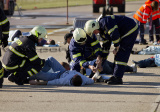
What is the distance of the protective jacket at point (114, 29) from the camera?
7.84m

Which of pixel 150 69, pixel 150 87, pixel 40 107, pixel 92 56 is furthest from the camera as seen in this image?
pixel 150 69

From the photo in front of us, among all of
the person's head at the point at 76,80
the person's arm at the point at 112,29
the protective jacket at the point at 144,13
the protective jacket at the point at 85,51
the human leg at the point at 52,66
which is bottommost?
the person's head at the point at 76,80

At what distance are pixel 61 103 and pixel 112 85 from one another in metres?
1.75

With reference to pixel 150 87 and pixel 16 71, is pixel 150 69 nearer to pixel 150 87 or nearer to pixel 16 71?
pixel 150 87

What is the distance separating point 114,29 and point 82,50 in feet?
3.51

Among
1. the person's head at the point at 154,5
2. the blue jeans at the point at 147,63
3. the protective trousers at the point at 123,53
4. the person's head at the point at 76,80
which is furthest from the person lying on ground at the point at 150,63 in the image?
the person's head at the point at 154,5

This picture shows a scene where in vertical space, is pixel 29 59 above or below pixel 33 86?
above

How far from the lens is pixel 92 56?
9.05 m

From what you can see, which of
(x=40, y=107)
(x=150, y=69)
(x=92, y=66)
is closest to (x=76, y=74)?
(x=92, y=66)

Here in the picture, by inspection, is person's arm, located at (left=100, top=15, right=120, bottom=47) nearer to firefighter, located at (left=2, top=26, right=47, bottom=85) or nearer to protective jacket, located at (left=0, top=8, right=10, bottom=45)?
firefighter, located at (left=2, top=26, right=47, bottom=85)

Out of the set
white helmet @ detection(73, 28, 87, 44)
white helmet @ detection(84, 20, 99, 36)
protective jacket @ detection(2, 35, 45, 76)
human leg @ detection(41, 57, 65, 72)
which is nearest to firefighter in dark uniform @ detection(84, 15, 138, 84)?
white helmet @ detection(84, 20, 99, 36)

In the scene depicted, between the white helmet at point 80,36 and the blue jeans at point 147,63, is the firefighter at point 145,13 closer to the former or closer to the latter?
the blue jeans at point 147,63

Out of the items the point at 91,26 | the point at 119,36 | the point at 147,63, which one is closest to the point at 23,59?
the point at 91,26

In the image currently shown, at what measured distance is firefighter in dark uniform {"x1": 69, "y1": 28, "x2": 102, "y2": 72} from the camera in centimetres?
830
